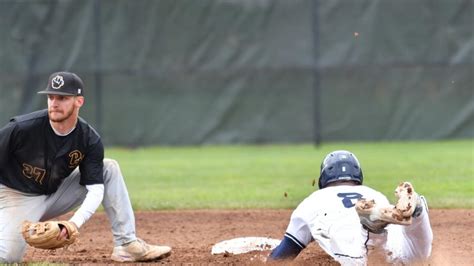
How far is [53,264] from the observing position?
18.1ft

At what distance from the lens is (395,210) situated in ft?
15.1

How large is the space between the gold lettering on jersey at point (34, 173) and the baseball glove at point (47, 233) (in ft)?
1.74

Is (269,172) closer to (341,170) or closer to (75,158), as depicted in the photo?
(75,158)

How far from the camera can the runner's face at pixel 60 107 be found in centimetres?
551

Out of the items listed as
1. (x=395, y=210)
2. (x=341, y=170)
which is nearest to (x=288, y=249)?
(x=341, y=170)

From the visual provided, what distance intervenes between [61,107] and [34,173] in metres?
0.55

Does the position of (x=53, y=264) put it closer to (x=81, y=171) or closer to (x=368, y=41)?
(x=81, y=171)

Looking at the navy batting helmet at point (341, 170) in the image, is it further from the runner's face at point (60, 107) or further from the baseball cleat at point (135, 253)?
the runner's face at point (60, 107)

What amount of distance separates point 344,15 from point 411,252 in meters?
11.2

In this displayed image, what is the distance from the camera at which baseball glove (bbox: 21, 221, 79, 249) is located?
5223mm

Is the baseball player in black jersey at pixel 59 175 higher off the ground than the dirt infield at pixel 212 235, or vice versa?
the baseball player in black jersey at pixel 59 175

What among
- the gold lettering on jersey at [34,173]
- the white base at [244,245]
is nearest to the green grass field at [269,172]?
the white base at [244,245]

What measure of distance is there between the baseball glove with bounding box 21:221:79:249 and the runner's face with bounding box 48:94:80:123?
0.69 meters

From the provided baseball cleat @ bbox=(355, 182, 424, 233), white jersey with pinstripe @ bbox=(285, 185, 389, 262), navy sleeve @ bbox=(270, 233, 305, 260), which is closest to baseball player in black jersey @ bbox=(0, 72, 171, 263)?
navy sleeve @ bbox=(270, 233, 305, 260)
